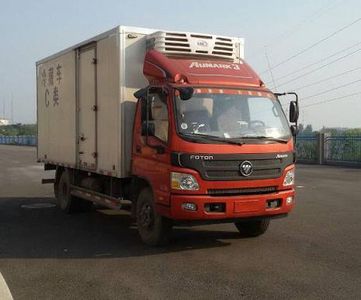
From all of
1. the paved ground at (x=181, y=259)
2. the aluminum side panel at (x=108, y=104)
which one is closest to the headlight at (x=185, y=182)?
the paved ground at (x=181, y=259)

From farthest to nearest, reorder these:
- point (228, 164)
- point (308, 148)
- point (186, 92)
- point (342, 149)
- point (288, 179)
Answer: point (308, 148), point (342, 149), point (288, 179), point (186, 92), point (228, 164)

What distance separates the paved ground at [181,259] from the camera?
6.05 meters

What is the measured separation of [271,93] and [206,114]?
54.1 inches

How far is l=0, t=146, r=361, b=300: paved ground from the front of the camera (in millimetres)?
6051

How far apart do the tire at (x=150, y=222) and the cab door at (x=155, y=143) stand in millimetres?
282

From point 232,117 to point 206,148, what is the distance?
0.77m

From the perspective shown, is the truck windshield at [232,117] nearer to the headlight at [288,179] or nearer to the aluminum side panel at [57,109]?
the headlight at [288,179]

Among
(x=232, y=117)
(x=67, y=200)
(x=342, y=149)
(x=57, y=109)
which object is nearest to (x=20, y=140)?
(x=342, y=149)

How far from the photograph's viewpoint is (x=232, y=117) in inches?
317

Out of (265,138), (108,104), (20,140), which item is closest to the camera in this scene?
(265,138)

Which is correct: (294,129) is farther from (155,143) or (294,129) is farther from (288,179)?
(155,143)

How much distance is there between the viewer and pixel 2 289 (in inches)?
240

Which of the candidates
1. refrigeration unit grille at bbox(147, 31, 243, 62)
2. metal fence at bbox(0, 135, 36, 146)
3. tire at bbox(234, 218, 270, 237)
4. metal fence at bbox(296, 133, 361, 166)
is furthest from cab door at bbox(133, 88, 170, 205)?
metal fence at bbox(0, 135, 36, 146)

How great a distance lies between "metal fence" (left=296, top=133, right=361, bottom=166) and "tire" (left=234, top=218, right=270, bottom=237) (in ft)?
64.1
